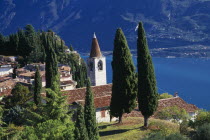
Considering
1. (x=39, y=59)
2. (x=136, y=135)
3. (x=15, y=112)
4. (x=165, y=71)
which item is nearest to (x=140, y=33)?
(x=136, y=135)

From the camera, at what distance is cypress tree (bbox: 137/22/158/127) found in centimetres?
2472

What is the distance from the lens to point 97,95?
35.5 m

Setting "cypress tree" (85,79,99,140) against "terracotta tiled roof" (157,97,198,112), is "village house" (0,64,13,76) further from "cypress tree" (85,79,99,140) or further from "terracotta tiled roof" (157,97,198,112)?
"cypress tree" (85,79,99,140)

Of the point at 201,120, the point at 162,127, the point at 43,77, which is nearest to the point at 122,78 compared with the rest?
the point at 162,127

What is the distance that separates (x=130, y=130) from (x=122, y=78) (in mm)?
4661

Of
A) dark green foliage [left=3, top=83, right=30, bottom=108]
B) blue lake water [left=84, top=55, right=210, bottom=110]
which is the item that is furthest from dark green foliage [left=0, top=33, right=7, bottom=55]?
blue lake water [left=84, top=55, right=210, bottom=110]

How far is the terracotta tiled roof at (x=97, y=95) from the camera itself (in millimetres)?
32438

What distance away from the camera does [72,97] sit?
34062 mm

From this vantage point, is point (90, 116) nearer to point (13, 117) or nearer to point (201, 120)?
point (201, 120)

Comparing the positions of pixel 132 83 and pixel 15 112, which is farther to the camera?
pixel 15 112

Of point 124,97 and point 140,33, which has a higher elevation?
point 140,33

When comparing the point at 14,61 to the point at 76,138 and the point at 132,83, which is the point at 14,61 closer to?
the point at 132,83

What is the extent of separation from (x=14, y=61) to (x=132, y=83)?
5075 cm

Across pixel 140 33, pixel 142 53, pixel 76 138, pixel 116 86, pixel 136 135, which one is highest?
pixel 140 33
